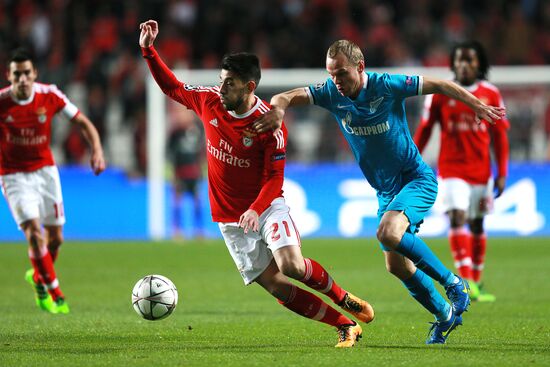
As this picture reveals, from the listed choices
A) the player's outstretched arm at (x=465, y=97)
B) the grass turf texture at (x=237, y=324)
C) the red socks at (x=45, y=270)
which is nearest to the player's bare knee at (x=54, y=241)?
the red socks at (x=45, y=270)

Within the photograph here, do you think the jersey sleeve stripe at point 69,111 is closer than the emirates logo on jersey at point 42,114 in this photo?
No

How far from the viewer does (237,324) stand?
28.9ft

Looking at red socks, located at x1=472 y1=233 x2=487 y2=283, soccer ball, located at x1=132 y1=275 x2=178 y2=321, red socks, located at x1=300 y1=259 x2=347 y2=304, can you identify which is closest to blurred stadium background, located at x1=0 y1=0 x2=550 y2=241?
red socks, located at x1=472 y1=233 x2=487 y2=283

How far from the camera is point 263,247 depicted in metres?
7.46

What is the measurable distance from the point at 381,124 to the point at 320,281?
1.15 metres

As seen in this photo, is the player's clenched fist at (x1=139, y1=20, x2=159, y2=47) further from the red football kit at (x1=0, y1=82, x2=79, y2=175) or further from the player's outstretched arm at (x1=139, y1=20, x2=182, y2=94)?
the red football kit at (x1=0, y1=82, x2=79, y2=175)

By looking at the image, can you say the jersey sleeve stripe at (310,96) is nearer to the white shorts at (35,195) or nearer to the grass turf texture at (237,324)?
the grass turf texture at (237,324)

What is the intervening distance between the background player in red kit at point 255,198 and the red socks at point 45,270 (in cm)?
290

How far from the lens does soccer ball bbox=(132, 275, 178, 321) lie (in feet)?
25.9

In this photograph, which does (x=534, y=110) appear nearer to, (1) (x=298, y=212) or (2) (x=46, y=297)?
(1) (x=298, y=212)

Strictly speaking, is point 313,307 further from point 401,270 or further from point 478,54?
point 478,54

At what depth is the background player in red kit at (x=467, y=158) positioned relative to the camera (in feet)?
35.7

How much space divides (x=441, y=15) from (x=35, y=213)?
14736 millimetres

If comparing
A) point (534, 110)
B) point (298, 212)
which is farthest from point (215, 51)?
point (534, 110)
